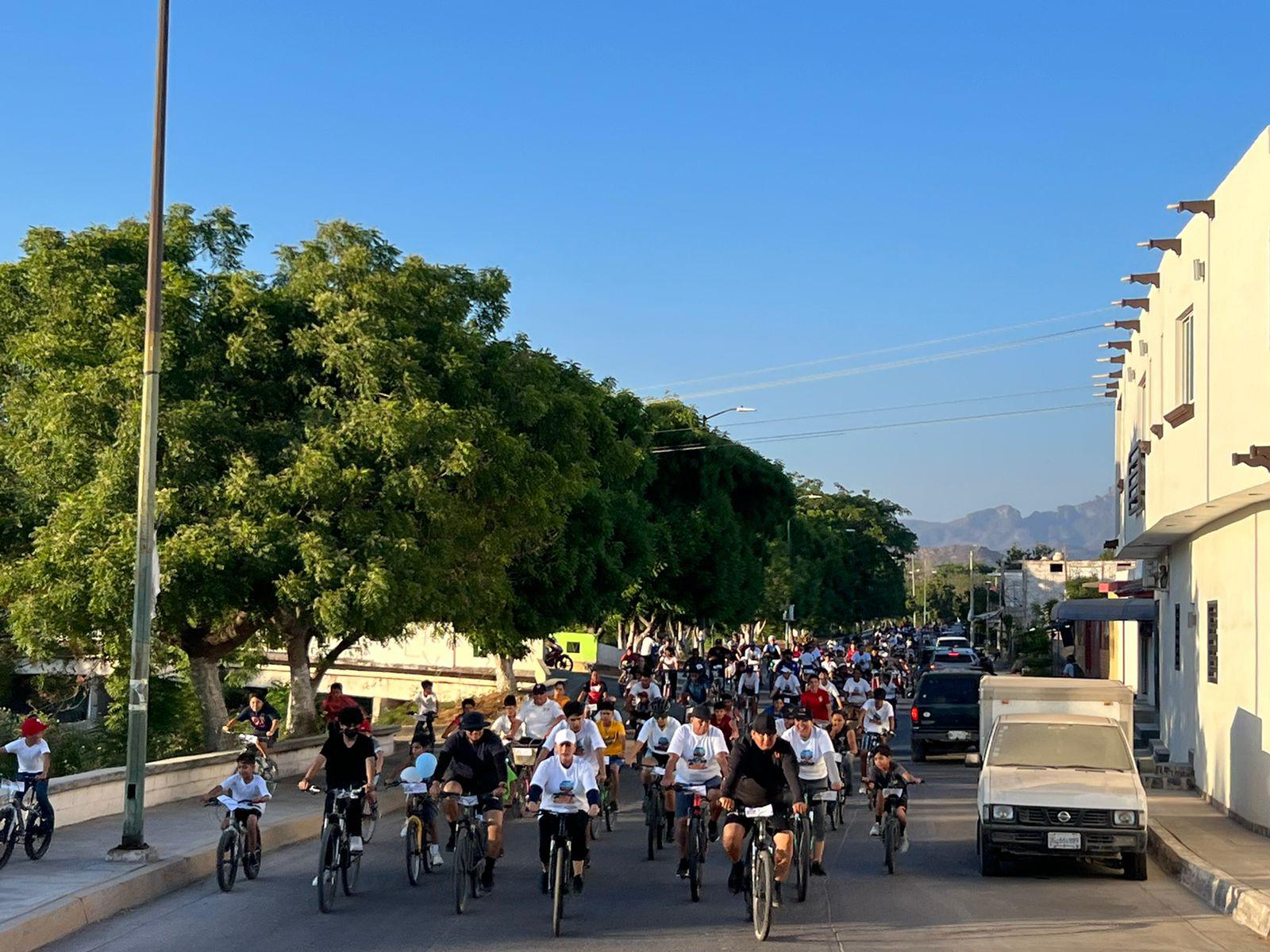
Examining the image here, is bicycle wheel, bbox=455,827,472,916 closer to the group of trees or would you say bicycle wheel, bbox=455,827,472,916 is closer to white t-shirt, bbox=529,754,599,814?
white t-shirt, bbox=529,754,599,814

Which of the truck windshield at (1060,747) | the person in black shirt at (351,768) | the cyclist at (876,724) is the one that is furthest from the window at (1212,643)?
the person in black shirt at (351,768)

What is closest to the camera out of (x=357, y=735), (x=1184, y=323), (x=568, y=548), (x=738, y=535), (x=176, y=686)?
(x=357, y=735)

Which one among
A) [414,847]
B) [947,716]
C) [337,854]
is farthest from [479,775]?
[947,716]

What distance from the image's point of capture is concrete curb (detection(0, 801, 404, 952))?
11414mm

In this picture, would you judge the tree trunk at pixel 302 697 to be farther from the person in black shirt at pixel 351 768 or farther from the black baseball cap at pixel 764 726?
the black baseball cap at pixel 764 726

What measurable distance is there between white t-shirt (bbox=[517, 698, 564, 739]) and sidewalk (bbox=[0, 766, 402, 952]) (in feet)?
7.57

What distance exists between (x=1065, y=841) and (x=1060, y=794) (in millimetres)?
487

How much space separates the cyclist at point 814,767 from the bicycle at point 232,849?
17.5 feet

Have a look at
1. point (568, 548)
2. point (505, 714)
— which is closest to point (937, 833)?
point (505, 714)

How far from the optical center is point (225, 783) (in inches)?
584

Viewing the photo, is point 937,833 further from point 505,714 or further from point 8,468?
point 8,468

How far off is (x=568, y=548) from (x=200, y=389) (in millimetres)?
11647

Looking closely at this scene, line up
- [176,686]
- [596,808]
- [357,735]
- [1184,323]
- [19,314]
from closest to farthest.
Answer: [596,808], [357,735], [1184,323], [19,314], [176,686]

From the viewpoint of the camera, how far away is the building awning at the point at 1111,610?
37812 mm
